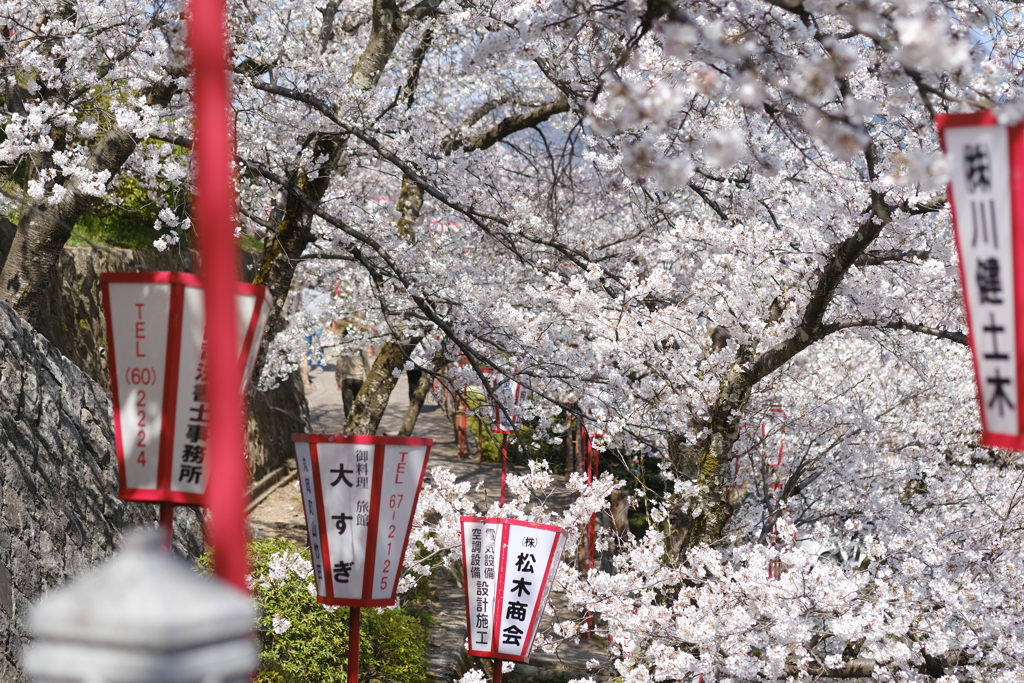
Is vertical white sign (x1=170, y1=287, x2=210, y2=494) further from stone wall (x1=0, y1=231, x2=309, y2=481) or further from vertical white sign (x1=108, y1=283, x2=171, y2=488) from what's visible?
stone wall (x1=0, y1=231, x2=309, y2=481)

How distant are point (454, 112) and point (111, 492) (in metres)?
6.46

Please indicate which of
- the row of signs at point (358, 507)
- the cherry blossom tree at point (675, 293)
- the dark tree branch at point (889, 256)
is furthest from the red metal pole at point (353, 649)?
the dark tree branch at point (889, 256)

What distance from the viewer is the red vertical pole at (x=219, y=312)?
1.02 m

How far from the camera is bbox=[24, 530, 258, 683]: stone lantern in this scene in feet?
3.14

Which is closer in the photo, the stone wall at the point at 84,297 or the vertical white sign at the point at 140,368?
the vertical white sign at the point at 140,368

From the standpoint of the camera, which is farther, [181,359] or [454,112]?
[454,112]

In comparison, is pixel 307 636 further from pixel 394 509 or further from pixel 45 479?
pixel 394 509

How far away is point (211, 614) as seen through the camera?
978 millimetres

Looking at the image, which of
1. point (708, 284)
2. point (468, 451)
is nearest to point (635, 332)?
point (708, 284)

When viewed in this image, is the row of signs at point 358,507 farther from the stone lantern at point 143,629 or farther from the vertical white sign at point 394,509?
the stone lantern at point 143,629

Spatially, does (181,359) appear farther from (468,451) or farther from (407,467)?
(468,451)

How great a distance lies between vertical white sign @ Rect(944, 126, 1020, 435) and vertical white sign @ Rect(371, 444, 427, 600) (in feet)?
8.61

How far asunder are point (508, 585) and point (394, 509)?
7.99 ft

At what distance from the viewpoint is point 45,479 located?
5844 millimetres
